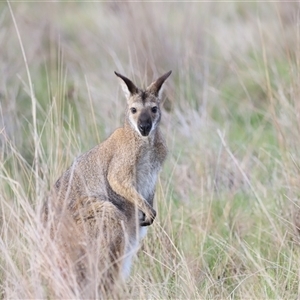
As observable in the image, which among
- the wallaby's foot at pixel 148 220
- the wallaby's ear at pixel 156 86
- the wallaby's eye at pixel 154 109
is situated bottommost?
the wallaby's foot at pixel 148 220

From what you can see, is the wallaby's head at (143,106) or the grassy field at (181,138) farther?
the wallaby's head at (143,106)

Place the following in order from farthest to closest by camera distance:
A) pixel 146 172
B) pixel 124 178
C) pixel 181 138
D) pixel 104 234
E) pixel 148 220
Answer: pixel 181 138, pixel 146 172, pixel 124 178, pixel 148 220, pixel 104 234

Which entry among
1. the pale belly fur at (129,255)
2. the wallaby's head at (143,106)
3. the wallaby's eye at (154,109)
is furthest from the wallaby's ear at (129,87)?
the pale belly fur at (129,255)

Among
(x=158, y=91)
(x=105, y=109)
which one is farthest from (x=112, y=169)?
(x=105, y=109)

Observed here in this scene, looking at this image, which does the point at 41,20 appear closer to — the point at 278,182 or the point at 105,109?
the point at 105,109

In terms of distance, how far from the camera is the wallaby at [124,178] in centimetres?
369

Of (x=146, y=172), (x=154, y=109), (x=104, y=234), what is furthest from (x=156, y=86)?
Answer: (x=104, y=234)

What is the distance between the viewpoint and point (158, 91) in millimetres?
4125

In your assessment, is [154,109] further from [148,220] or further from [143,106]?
[148,220]

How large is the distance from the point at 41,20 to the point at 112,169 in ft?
16.0

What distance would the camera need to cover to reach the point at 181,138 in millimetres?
5832

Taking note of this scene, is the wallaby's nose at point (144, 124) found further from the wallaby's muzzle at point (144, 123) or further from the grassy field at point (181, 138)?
the grassy field at point (181, 138)

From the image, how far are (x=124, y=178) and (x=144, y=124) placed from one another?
0.94 feet

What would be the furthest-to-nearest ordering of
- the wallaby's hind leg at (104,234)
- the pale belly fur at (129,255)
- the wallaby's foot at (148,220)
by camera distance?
the wallaby's foot at (148,220)
the pale belly fur at (129,255)
the wallaby's hind leg at (104,234)
